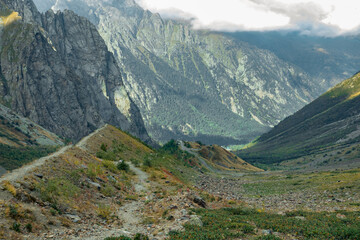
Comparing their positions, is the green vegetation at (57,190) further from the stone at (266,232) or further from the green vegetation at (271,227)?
the stone at (266,232)

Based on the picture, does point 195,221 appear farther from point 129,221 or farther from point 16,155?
point 16,155

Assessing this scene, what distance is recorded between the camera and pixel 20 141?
144 meters

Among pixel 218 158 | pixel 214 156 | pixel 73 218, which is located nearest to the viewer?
pixel 73 218

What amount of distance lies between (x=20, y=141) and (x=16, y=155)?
30309mm

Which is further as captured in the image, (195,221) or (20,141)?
(20,141)

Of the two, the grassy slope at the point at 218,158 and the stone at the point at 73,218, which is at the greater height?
Result: the grassy slope at the point at 218,158

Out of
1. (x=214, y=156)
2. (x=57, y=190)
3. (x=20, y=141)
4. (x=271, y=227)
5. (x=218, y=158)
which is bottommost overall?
(x=20, y=141)

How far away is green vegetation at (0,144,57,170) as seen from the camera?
103 meters

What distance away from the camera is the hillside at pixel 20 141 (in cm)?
11212

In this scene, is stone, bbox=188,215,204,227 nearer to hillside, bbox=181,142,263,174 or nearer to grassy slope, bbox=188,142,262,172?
hillside, bbox=181,142,263,174

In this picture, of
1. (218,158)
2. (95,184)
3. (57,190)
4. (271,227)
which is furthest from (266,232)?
(218,158)

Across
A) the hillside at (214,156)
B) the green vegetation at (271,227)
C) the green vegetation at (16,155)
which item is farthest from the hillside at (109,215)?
the hillside at (214,156)

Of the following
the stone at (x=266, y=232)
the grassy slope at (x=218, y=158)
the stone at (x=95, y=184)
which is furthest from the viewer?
the grassy slope at (x=218, y=158)

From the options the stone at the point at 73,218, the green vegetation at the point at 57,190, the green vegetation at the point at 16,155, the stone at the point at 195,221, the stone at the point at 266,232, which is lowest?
the green vegetation at the point at 16,155
